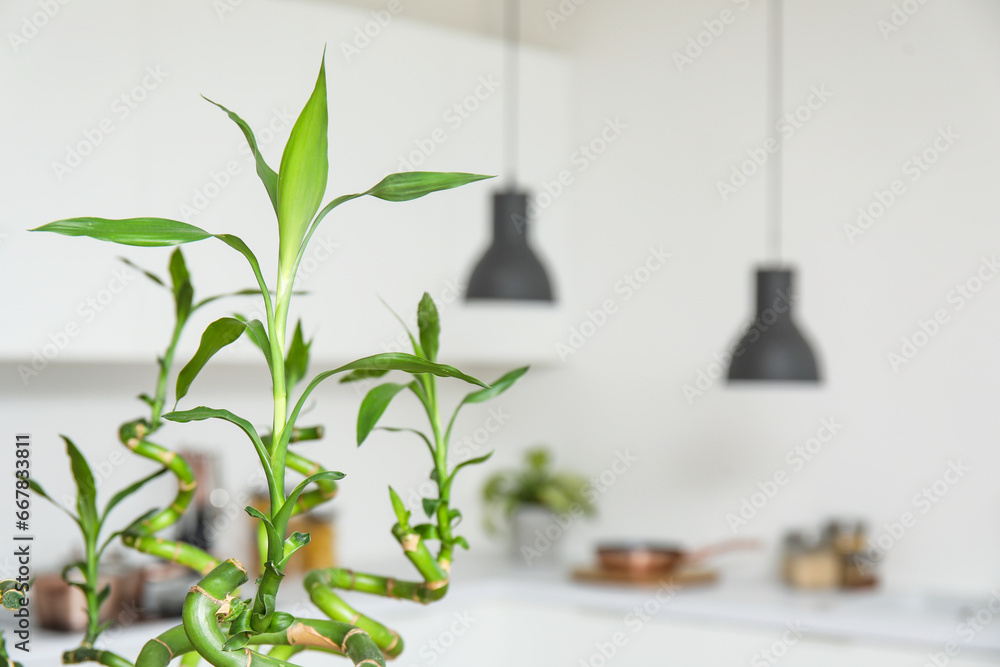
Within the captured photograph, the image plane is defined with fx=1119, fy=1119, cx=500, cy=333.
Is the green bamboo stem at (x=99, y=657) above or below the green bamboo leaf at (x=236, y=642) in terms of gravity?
below

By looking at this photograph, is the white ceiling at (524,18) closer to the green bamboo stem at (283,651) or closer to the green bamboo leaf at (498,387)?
the green bamboo leaf at (498,387)

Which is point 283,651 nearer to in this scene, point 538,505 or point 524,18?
point 538,505

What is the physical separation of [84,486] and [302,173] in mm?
492

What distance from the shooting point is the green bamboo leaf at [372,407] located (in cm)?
95

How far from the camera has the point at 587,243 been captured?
13.9ft

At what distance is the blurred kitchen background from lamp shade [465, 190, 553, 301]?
0.63 meters

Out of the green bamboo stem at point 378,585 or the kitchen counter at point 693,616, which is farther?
the kitchen counter at point 693,616

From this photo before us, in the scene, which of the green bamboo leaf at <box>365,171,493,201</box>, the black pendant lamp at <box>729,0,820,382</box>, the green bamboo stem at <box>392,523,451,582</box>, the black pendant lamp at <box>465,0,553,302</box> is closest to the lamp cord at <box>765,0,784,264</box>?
the black pendant lamp at <box>729,0,820,382</box>

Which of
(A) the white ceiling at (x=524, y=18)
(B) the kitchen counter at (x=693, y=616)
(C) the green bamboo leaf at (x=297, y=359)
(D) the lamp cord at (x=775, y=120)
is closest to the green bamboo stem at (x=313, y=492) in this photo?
(C) the green bamboo leaf at (x=297, y=359)

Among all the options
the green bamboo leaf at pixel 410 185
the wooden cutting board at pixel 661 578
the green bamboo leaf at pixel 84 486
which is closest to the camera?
the green bamboo leaf at pixel 410 185

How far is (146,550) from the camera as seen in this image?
3.74ft

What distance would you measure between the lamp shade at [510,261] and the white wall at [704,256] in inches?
26.3

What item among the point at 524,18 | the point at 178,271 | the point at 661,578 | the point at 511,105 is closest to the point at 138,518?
the point at 178,271

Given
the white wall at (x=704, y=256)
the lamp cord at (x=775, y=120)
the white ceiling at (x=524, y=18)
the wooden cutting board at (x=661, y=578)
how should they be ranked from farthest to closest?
the white ceiling at (x=524, y=18), the lamp cord at (x=775, y=120), the wooden cutting board at (x=661, y=578), the white wall at (x=704, y=256)
